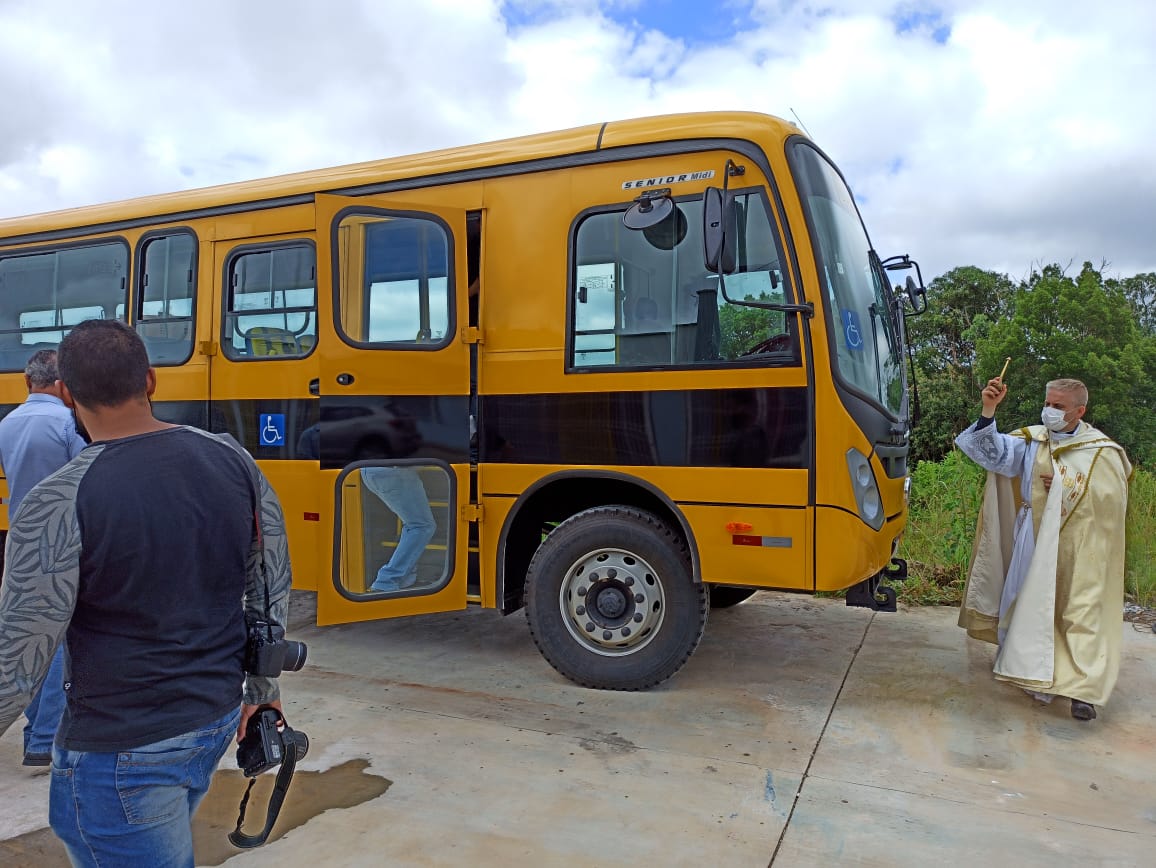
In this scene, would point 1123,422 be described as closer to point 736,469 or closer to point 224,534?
point 736,469

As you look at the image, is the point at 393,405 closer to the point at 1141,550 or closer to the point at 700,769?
the point at 700,769

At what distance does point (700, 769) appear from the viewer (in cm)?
381

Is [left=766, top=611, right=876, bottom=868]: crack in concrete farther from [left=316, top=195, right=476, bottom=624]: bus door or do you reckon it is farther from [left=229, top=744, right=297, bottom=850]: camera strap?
[left=316, top=195, right=476, bottom=624]: bus door

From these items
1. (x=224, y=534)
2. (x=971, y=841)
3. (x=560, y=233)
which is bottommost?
(x=971, y=841)

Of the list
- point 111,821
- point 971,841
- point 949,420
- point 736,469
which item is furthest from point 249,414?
point 949,420

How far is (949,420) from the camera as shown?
64.6 feet

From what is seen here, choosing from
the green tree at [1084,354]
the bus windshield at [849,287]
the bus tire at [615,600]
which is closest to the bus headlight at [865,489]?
the bus windshield at [849,287]

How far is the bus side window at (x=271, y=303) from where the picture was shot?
5641mm

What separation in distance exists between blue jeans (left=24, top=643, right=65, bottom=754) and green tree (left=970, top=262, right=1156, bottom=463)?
706 inches

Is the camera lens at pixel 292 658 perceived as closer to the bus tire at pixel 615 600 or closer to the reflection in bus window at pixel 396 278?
the bus tire at pixel 615 600

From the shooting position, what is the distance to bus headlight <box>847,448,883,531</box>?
439cm

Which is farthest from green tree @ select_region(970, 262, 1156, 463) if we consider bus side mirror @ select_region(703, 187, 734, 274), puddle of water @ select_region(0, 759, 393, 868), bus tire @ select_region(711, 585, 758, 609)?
puddle of water @ select_region(0, 759, 393, 868)

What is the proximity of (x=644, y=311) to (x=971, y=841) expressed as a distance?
2.87 m

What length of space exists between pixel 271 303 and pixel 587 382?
Result: 2.34m
